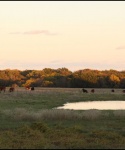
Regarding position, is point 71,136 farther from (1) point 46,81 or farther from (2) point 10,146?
(1) point 46,81

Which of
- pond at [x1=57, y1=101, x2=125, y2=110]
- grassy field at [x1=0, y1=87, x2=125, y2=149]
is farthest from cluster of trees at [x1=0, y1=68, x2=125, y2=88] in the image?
grassy field at [x1=0, y1=87, x2=125, y2=149]

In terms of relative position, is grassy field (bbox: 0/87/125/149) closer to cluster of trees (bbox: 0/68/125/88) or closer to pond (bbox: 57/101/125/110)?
pond (bbox: 57/101/125/110)

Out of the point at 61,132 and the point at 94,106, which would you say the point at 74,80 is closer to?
the point at 94,106

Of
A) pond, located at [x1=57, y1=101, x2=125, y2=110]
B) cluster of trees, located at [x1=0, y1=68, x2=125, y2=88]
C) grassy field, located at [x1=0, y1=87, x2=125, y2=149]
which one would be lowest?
→ grassy field, located at [x1=0, y1=87, x2=125, y2=149]

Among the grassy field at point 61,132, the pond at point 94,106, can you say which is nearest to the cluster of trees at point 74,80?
the pond at point 94,106

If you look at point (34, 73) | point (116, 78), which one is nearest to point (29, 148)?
point (116, 78)

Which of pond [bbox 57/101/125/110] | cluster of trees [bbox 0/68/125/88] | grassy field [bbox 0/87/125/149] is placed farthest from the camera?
cluster of trees [bbox 0/68/125/88]

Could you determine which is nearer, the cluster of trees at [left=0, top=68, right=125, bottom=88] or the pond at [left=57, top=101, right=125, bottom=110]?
the pond at [left=57, top=101, right=125, bottom=110]

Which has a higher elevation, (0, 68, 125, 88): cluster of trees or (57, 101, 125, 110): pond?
(0, 68, 125, 88): cluster of trees

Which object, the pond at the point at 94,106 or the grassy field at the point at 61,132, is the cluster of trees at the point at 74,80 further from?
the grassy field at the point at 61,132

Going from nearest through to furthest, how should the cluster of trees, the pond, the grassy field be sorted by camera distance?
1. the grassy field
2. the pond
3. the cluster of trees

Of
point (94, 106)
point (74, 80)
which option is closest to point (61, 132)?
point (94, 106)

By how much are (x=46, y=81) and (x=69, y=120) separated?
9009cm

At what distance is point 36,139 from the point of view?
1677 centimetres
